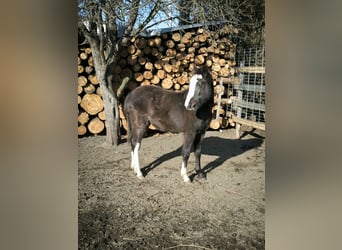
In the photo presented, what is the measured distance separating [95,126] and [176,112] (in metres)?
0.29

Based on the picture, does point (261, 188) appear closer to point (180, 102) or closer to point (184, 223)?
point (184, 223)

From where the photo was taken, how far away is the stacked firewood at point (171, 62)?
957 mm

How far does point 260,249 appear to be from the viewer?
0.95 metres

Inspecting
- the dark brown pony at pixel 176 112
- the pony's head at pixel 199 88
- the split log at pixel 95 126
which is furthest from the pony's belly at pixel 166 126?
the split log at pixel 95 126

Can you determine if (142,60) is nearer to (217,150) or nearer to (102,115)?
(102,115)

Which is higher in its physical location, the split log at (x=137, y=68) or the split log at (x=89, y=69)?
the split log at (x=137, y=68)

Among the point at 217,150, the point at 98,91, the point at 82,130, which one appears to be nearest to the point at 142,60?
the point at 98,91

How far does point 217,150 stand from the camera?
1109 millimetres

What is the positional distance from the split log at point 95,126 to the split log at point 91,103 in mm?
24

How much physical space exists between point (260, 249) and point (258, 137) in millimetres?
338

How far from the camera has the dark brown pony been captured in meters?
1.02

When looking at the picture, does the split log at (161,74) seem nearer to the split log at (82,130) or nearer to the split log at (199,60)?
the split log at (199,60)
